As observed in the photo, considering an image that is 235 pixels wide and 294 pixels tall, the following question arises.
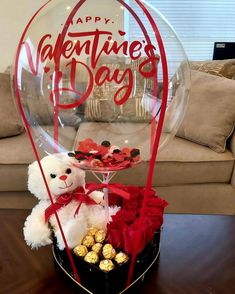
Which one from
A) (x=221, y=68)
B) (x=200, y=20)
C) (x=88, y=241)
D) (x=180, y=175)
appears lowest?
(x=180, y=175)

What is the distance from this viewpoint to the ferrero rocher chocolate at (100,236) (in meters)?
0.72

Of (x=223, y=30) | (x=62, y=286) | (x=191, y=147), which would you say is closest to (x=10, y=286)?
(x=62, y=286)

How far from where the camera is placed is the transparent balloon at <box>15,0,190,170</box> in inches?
21.9

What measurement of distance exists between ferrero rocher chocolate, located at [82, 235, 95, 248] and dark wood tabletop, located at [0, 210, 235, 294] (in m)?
0.11

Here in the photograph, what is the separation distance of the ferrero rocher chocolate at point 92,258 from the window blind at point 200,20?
211 centimetres

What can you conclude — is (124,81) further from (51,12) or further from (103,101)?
(51,12)

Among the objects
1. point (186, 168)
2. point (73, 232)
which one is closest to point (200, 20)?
point (186, 168)

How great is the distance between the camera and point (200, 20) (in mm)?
2504

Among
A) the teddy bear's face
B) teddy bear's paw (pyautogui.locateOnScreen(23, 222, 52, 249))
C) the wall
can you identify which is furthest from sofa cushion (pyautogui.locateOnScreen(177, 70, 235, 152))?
the wall

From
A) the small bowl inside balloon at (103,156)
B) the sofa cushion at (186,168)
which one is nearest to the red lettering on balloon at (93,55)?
the small bowl inside balloon at (103,156)

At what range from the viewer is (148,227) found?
2.32 ft

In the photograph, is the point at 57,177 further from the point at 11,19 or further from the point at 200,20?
the point at 200,20

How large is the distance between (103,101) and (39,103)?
0.39 ft

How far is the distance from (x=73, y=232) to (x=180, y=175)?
852 millimetres
